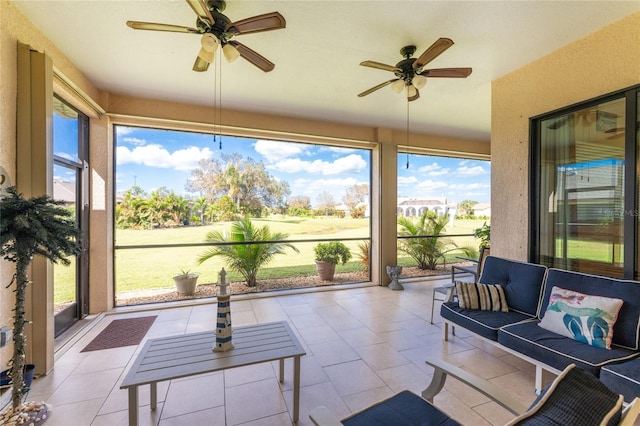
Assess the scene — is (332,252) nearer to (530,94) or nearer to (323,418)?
(530,94)

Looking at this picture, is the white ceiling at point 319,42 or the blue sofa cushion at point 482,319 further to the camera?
the blue sofa cushion at point 482,319

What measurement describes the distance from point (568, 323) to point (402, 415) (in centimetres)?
165

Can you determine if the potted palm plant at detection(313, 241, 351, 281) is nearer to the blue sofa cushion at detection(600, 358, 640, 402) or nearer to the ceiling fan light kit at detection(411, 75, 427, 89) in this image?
the ceiling fan light kit at detection(411, 75, 427, 89)

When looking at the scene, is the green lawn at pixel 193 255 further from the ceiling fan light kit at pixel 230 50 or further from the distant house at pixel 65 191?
the ceiling fan light kit at pixel 230 50

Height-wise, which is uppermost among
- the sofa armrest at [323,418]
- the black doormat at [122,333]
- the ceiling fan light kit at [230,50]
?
the ceiling fan light kit at [230,50]

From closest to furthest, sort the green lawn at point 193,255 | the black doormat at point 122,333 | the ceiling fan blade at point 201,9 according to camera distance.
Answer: the ceiling fan blade at point 201,9 → the black doormat at point 122,333 → the green lawn at point 193,255

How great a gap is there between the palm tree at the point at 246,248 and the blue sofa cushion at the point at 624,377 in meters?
3.81

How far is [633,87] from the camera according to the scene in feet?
7.14

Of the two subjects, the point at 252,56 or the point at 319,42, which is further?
the point at 319,42

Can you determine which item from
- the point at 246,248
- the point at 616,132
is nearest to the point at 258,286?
the point at 246,248

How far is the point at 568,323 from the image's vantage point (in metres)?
2.03

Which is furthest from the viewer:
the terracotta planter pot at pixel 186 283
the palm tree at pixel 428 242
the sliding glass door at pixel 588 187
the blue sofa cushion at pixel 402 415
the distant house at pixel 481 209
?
the distant house at pixel 481 209

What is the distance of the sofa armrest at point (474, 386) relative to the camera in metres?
1.16

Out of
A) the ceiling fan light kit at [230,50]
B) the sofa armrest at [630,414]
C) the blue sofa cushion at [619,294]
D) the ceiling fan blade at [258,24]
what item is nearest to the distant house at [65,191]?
the ceiling fan light kit at [230,50]
